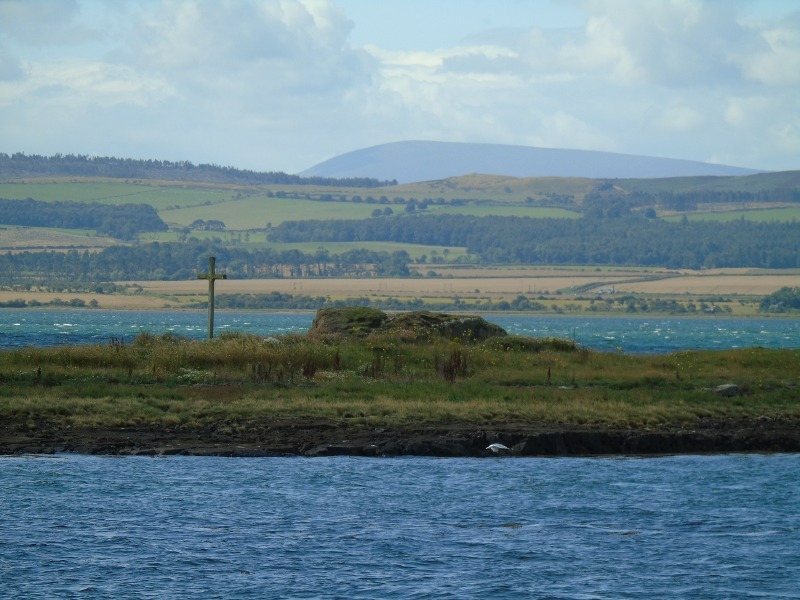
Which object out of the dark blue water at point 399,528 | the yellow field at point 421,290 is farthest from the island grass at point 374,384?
the yellow field at point 421,290

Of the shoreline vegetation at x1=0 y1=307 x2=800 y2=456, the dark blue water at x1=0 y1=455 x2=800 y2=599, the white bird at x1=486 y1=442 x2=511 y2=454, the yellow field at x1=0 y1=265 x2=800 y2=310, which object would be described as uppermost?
the shoreline vegetation at x1=0 y1=307 x2=800 y2=456

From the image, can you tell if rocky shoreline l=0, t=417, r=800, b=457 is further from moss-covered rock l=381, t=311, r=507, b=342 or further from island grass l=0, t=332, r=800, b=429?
moss-covered rock l=381, t=311, r=507, b=342

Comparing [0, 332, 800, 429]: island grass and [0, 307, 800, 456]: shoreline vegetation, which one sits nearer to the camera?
[0, 307, 800, 456]: shoreline vegetation

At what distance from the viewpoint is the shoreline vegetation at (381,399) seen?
26.6 metres

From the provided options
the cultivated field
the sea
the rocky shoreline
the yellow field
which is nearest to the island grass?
the rocky shoreline

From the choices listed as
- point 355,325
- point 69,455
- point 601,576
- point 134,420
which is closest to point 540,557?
point 601,576

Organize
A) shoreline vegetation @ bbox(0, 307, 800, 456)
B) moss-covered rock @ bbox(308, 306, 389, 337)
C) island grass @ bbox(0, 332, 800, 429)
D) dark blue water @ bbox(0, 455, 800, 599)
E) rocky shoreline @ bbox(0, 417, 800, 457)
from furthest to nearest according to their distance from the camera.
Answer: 1. moss-covered rock @ bbox(308, 306, 389, 337)
2. island grass @ bbox(0, 332, 800, 429)
3. shoreline vegetation @ bbox(0, 307, 800, 456)
4. rocky shoreline @ bbox(0, 417, 800, 457)
5. dark blue water @ bbox(0, 455, 800, 599)

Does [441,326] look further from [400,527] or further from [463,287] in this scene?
[463,287]

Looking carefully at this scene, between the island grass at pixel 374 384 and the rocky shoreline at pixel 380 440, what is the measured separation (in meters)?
0.68

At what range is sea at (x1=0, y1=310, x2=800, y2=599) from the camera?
16625 mm

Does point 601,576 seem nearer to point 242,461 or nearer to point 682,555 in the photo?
point 682,555

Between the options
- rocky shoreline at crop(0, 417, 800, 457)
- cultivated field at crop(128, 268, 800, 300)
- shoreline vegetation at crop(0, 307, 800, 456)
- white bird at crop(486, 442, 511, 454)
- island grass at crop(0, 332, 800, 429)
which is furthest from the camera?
cultivated field at crop(128, 268, 800, 300)

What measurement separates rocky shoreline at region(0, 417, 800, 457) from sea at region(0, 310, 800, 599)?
59 cm

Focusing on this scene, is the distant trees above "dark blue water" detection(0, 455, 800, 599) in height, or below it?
below
